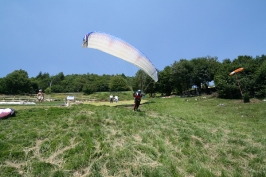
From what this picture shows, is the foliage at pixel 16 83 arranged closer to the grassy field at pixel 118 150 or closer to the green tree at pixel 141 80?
the green tree at pixel 141 80

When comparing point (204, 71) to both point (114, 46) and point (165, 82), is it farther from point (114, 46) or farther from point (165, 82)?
point (114, 46)

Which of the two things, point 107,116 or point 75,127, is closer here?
point 75,127

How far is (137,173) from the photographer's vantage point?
592 cm

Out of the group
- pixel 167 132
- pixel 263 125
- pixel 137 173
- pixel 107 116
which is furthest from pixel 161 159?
pixel 263 125

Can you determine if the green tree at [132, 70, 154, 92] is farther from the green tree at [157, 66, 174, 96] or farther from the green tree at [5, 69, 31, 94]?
the green tree at [5, 69, 31, 94]

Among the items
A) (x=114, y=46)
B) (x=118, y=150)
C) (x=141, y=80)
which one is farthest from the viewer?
(x=141, y=80)

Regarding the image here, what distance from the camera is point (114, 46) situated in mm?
15328

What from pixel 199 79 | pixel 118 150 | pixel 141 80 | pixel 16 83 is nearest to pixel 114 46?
pixel 118 150

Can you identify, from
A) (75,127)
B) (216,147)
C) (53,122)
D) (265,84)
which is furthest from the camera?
(265,84)

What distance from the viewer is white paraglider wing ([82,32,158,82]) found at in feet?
48.6

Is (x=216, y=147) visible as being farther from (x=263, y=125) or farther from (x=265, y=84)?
(x=265, y=84)

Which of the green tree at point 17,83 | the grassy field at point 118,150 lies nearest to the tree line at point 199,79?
the green tree at point 17,83

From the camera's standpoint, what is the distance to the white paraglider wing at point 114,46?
14828 millimetres

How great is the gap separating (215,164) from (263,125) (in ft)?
32.1
